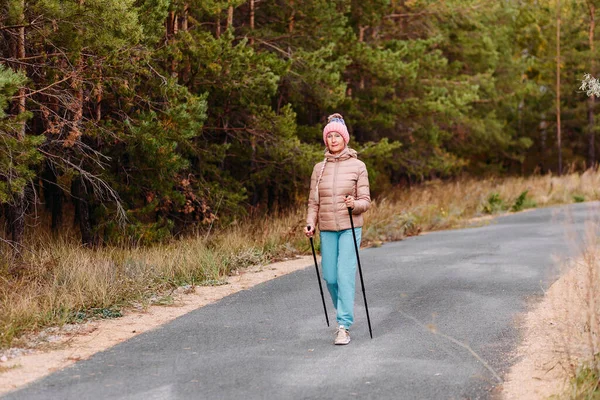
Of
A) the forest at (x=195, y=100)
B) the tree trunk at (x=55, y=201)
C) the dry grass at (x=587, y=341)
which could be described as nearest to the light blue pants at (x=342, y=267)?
the dry grass at (x=587, y=341)

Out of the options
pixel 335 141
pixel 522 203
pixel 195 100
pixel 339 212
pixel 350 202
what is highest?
pixel 195 100

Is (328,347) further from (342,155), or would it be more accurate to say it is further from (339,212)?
(342,155)

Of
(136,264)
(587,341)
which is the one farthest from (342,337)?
(136,264)

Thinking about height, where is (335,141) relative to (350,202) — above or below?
above

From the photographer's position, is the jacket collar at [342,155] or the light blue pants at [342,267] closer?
the light blue pants at [342,267]

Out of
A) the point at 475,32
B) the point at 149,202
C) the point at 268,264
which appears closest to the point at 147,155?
the point at 149,202

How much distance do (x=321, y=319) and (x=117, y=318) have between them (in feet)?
7.63

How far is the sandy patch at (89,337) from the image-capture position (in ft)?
22.9

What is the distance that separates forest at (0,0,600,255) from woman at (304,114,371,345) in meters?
3.51

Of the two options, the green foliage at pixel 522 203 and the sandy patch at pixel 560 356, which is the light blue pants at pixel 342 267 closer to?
the sandy patch at pixel 560 356

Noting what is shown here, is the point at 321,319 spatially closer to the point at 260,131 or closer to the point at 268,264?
the point at 268,264

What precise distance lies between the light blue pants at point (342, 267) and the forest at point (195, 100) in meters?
3.78

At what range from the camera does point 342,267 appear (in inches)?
313

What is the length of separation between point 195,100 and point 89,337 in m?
6.83
